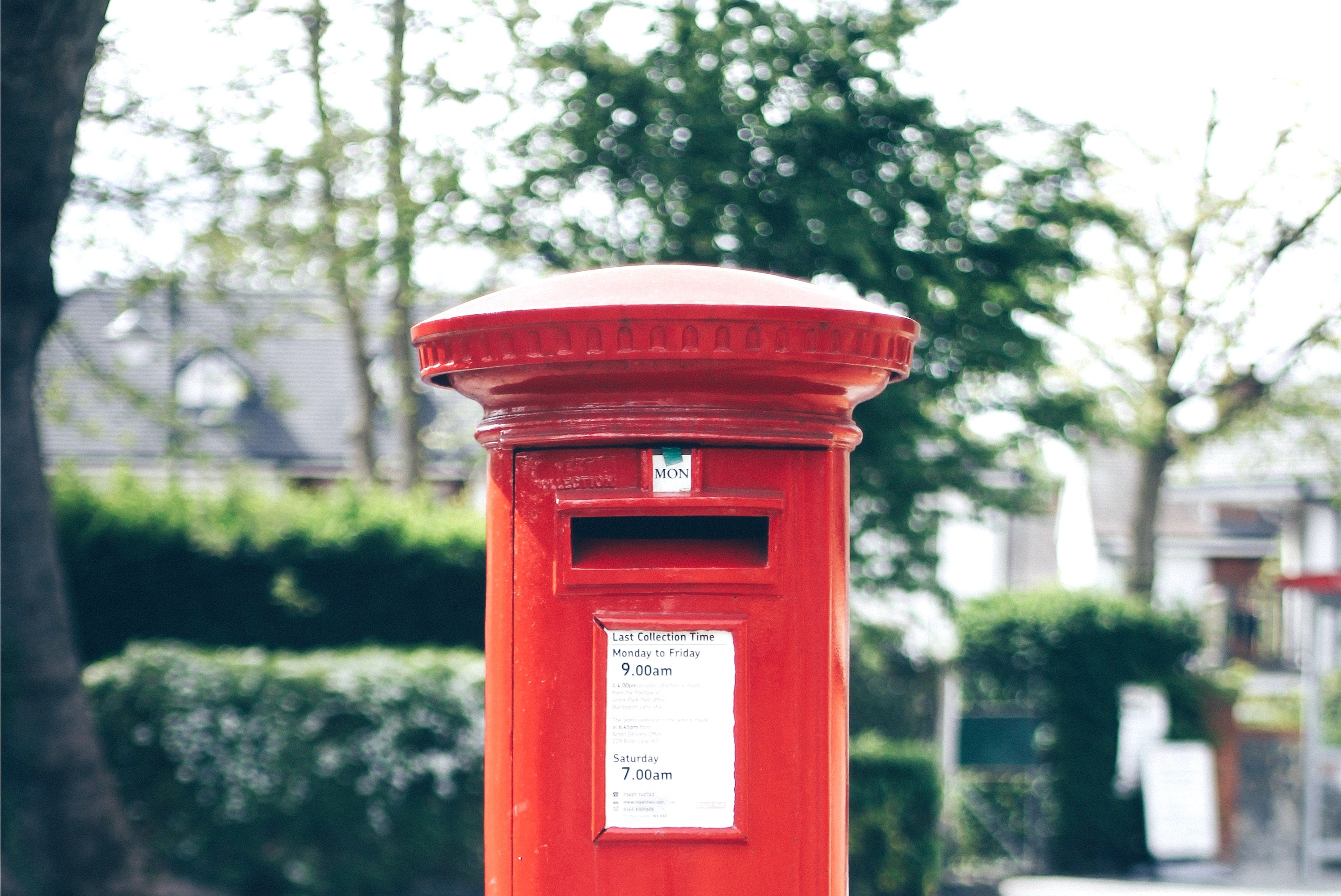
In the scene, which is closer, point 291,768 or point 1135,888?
point 291,768

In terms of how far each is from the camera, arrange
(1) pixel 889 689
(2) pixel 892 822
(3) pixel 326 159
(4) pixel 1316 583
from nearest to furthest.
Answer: (2) pixel 892 822, (1) pixel 889 689, (3) pixel 326 159, (4) pixel 1316 583

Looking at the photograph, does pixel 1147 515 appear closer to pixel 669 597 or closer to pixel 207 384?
pixel 669 597

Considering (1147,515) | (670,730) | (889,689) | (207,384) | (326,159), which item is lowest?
(889,689)

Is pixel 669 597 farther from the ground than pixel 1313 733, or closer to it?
farther from the ground

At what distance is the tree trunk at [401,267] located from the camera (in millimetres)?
7980

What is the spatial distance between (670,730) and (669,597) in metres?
0.25

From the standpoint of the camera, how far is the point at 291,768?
670cm

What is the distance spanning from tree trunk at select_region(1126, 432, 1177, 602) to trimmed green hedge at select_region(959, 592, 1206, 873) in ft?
11.4

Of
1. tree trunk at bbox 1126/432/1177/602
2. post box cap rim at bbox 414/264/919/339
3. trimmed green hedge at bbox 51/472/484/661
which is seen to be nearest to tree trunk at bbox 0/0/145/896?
trimmed green hedge at bbox 51/472/484/661

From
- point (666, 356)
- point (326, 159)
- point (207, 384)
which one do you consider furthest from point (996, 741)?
point (207, 384)

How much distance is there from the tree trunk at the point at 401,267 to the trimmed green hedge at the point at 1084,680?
5134 mm

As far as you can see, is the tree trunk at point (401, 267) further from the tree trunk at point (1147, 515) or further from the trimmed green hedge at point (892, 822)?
the tree trunk at point (1147, 515)

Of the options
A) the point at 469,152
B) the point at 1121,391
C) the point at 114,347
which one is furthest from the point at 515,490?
the point at 114,347

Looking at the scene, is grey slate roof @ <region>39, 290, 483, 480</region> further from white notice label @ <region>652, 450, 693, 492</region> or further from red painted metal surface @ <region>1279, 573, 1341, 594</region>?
red painted metal surface @ <region>1279, 573, 1341, 594</region>
